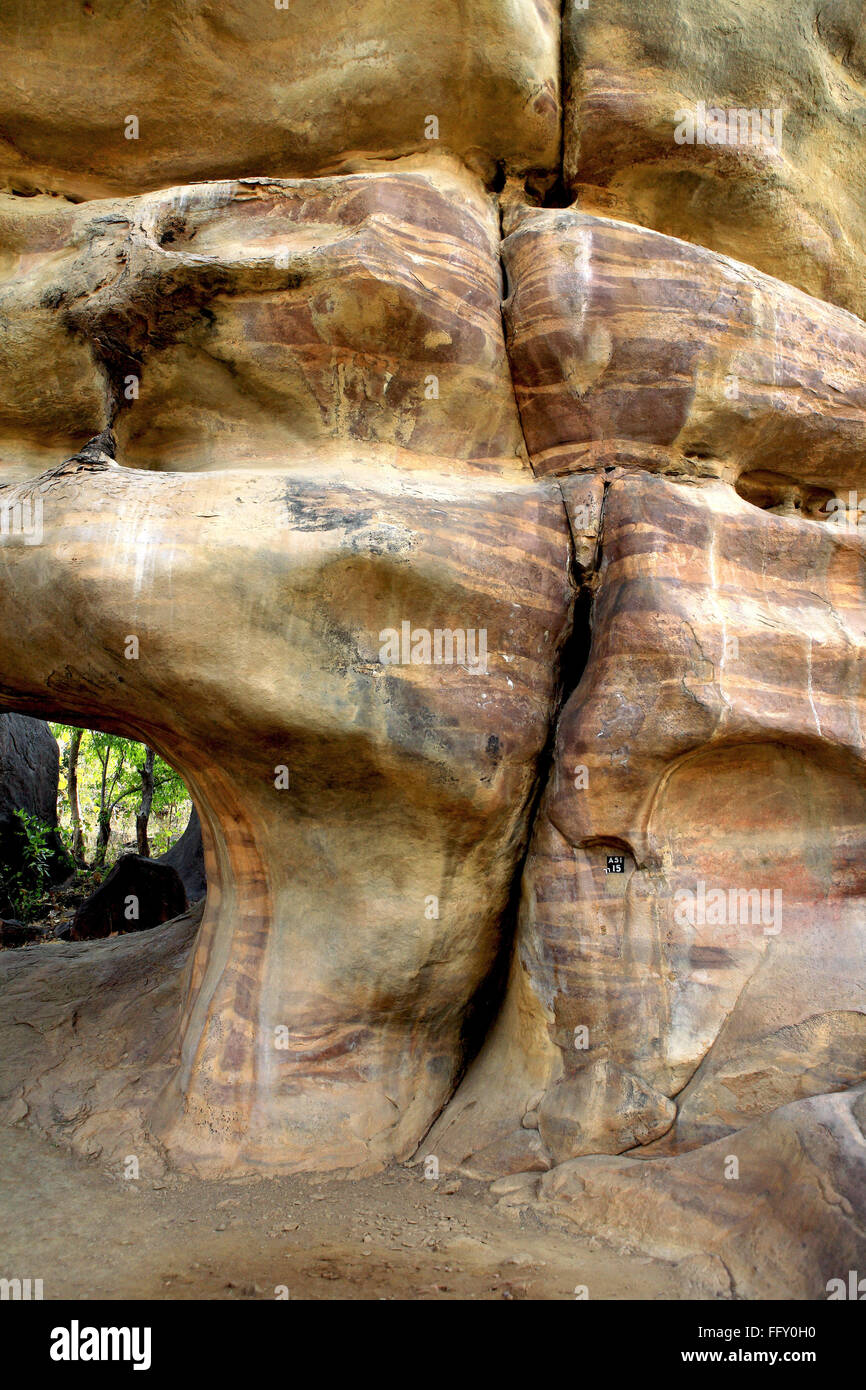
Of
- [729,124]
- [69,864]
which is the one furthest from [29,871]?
[729,124]

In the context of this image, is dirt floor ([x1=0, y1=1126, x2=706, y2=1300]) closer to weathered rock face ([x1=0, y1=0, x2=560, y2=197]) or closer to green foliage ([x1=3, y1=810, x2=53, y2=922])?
weathered rock face ([x1=0, y1=0, x2=560, y2=197])

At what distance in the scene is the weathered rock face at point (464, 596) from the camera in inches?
150

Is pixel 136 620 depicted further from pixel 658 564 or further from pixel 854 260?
pixel 854 260

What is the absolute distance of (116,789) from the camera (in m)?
16.6

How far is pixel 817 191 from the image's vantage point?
199 inches

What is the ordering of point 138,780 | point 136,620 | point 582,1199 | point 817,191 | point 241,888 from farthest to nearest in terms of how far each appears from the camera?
point 138,780
point 817,191
point 241,888
point 136,620
point 582,1199

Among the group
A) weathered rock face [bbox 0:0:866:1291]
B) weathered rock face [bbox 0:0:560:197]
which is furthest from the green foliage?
weathered rock face [bbox 0:0:560:197]

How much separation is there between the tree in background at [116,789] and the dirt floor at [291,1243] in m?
5.95

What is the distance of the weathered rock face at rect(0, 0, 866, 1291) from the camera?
3807mm

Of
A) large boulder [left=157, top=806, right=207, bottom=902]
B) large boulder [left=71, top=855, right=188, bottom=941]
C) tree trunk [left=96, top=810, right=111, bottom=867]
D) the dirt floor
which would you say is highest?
tree trunk [left=96, top=810, right=111, bottom=867]

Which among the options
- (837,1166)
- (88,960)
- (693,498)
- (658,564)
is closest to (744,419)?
(693,498)

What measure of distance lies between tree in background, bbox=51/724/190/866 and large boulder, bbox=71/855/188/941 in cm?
150

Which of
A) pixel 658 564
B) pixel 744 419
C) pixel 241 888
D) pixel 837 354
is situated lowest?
pixel 241 888

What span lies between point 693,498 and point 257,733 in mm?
2197
